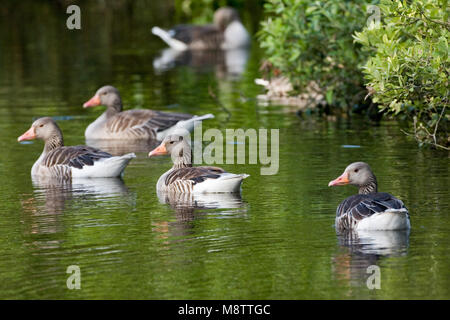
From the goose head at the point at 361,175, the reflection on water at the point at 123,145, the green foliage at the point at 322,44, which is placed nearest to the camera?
the goose head at the point at 361,175

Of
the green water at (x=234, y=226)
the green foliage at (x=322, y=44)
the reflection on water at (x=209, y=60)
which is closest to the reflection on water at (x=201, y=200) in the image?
the green water at (x=234, y=226)

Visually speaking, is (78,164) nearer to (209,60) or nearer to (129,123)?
(129,123)

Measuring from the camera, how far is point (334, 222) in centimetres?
1297

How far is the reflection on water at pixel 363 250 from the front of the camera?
10.6 m

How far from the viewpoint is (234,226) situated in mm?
12914

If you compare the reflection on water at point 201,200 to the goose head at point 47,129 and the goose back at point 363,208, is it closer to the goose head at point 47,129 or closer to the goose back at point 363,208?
the goose back at point 363,208

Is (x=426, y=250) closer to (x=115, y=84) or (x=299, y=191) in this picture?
(x=299, y=191)

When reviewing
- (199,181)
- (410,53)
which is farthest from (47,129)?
(410,53)

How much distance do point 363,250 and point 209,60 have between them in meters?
26.5

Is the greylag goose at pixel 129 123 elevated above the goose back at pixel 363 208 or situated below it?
above

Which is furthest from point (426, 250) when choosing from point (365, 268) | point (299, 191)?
point (299, 191)

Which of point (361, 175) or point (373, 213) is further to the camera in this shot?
point (361, 175)

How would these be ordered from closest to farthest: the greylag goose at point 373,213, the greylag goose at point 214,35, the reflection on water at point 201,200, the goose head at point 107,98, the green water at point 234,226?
the green water at point 234,226, the greylag goose at point 373,213, the reflection on water at point 201,200, the goose head at point 107,98, the greylag goose at point 214,35

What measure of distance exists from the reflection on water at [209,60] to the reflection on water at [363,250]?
1918cm
